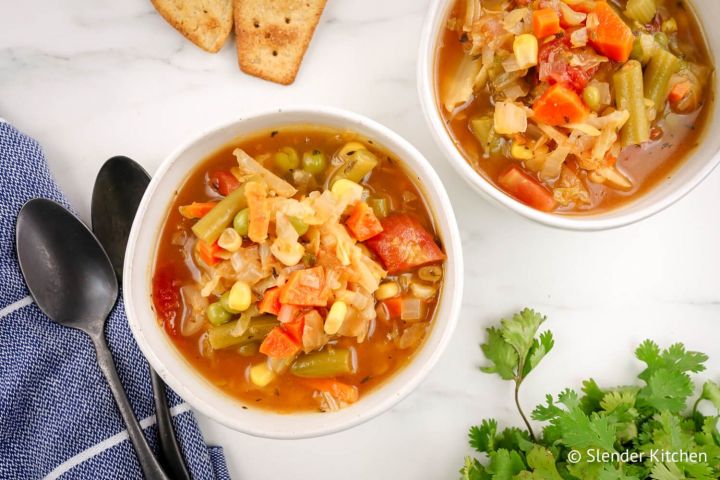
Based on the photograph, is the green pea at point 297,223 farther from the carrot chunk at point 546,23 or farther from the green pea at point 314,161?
the carrot chunk at point 546,23

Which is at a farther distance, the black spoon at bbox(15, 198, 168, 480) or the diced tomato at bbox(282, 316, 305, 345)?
the black spoon at bbox(15, 198, 168, 480)

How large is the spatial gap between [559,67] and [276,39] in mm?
1133

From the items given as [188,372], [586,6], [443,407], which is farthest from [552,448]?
[586,6]

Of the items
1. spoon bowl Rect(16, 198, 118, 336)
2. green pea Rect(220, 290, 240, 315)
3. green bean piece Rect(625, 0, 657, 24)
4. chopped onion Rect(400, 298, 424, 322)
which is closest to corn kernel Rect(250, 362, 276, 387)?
green pea Rect(220, 290, 240, 315)

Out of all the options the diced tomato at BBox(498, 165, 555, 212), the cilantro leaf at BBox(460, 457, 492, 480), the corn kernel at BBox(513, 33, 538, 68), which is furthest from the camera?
the cilantro leaf at BBox(460, 457, 492, 480)

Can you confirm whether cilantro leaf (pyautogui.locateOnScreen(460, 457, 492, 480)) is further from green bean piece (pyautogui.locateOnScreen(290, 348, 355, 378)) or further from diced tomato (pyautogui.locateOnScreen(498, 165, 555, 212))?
diced tomato (pyautogui.locateOnScreen(498, 165, 555, 212))

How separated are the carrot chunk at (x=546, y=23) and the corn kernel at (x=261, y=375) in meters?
1.49

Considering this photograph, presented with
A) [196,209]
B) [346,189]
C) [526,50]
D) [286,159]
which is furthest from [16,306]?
[526,50]

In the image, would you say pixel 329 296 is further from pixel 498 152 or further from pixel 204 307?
pixel 498 152

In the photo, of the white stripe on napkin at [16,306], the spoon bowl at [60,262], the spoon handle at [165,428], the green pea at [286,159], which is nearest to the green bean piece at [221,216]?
the green pea at [286,159]

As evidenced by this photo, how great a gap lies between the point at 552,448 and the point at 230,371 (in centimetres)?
137

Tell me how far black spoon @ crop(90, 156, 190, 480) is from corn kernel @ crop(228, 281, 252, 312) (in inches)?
26.6

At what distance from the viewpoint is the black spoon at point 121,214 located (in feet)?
9.08

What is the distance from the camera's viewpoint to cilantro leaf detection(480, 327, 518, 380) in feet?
9.43
